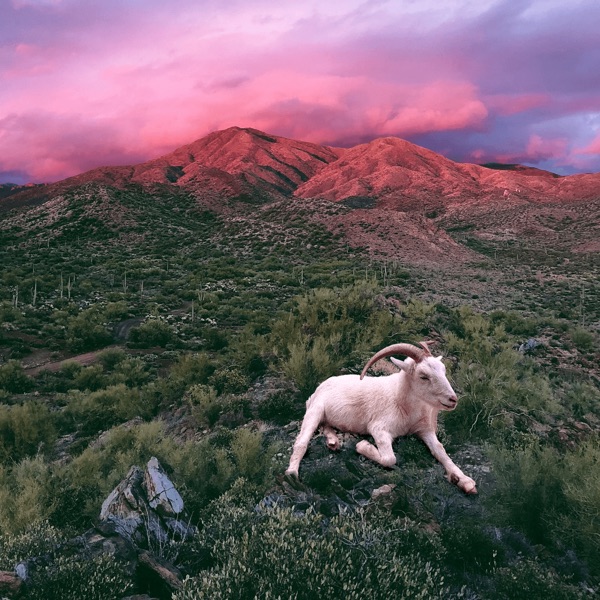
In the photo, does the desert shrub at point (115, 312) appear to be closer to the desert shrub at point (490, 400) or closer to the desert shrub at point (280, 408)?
the desert shrub at point (280, 408)

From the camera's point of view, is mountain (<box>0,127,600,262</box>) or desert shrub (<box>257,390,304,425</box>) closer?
desert shrub (<box>257,390,304,425</box>)

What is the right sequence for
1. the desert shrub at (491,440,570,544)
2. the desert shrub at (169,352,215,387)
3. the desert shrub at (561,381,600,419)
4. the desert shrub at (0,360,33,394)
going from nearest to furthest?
the desert shrub at (491,440,570,544) → the desert shrub at (561,381,600,419) → the desert shrub at (169,352,215,387) → the desert shrub at (0,360,33,394)

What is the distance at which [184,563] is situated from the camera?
601 cm

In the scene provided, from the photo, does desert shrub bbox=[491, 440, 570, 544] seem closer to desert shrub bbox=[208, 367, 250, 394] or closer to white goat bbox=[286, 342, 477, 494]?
white goat bbox=[286, 342, 477, 494]

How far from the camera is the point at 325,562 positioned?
16.3ft

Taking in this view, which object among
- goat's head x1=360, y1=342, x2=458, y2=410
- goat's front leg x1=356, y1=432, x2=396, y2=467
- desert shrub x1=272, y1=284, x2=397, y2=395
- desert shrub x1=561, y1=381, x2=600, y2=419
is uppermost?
goat's head x1=360, y1=342, x2=458, y2=410

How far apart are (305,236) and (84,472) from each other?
223ft

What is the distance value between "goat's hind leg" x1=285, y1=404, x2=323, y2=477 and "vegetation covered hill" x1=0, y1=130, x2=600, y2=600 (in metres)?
0.26

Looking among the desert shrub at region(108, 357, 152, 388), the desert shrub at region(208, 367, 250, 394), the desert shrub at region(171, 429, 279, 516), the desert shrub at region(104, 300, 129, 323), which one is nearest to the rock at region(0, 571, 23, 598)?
the desert shrub at region(171, 429, 279, 516)

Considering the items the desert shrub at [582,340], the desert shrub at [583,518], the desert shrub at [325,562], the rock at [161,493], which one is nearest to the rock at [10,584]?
the rock at [161,493]

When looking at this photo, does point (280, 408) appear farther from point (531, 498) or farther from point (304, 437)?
point (531, 498)

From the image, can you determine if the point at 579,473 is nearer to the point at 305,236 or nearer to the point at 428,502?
the point at 428,502

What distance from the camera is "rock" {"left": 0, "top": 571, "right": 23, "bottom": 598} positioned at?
551cm

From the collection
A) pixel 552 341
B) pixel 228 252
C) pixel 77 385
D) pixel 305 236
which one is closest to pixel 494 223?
pixel 305 236
